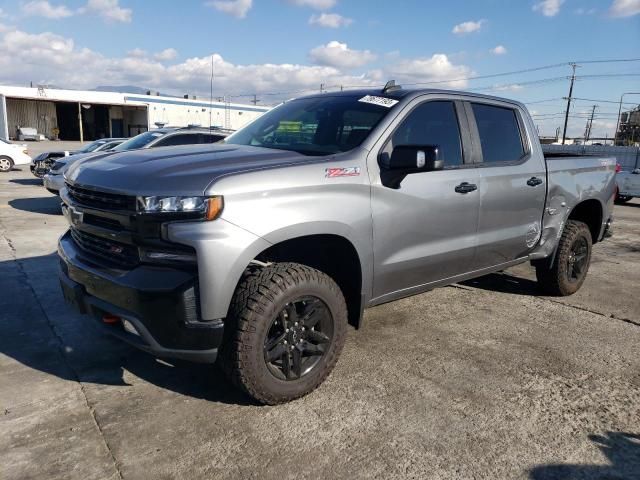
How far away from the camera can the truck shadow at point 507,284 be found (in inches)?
224

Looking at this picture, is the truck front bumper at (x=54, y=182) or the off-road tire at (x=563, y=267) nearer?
the off-road tire at (x=563, y=267)

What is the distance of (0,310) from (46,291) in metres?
0.55

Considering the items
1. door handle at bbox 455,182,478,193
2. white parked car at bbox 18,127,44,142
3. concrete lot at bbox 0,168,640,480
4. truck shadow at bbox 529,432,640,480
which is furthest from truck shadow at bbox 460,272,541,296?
white parked car at bbox 18,127,44,142

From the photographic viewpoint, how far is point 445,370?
3668mm

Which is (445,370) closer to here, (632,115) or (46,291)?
(46,291)

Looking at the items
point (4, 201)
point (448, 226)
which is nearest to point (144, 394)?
point (448, 226)

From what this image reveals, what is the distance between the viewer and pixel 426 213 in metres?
3.64

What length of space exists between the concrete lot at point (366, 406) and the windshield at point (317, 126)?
1.57 metres

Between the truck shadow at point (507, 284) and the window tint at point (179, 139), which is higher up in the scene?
the window tint at point (179, 139)

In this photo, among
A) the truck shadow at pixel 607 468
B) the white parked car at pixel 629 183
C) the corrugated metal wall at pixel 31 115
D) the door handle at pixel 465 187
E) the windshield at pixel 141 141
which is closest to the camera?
the truck shadow at pixel 607 468

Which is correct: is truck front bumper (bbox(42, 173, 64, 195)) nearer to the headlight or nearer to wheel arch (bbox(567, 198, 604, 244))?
the headlight

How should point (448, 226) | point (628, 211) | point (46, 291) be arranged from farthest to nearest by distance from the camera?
point (628, 211) → point (46, 291) → point (448, 226)

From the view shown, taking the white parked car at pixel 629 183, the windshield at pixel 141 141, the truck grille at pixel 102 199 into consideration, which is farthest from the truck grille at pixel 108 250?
the white parked car at pixel 629 183

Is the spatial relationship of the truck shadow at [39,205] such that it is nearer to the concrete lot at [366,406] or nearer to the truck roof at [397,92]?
the concrete lot at [366,406]
